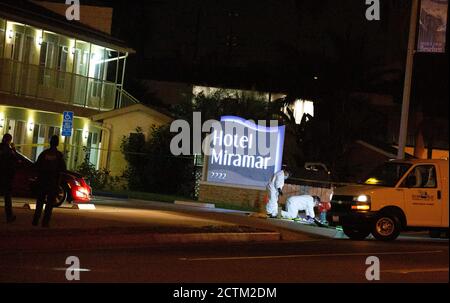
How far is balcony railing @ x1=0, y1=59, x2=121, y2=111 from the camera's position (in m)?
37.8

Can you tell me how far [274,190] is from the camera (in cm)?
2797

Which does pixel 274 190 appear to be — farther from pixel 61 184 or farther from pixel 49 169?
pixel 49 169

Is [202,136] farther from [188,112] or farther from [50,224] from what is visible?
[50,224]

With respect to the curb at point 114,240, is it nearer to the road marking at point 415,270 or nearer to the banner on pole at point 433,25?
the road marking at point 415,270

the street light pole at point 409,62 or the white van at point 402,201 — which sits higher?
the street light pole at point 409,62

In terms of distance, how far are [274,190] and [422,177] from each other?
6514 mm

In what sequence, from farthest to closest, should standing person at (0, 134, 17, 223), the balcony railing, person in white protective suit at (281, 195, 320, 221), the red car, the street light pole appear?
the balcony railing < the street light pole < person in white protective suit at (281, 195, 320, 221) < the red car < standing person at (0, 134, 17, 223)

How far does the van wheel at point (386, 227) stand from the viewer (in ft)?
73.7

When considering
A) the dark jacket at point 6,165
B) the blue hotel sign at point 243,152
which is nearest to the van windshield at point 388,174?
the blue hotel sign at point 243,152

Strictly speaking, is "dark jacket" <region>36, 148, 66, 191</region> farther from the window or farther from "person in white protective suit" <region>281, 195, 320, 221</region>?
"person in white protective suit" <region>281, 195, 320, 221</region>

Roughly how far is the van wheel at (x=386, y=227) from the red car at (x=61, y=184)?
8206 mm

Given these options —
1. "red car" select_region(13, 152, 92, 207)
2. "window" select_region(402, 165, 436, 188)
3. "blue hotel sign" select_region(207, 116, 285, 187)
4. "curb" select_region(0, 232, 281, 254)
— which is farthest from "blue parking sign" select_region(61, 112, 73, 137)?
"window" select_region(402, 165, 436, 188)

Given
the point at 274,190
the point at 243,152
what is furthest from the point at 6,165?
the point at 243,152

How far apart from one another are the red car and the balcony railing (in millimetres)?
12701
